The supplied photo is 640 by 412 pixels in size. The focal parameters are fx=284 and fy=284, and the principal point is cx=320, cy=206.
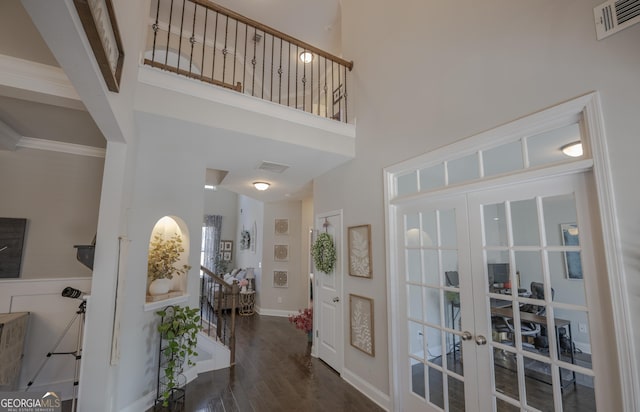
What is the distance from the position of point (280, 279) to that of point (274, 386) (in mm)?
3718

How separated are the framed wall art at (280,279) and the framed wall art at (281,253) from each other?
299 millimetres

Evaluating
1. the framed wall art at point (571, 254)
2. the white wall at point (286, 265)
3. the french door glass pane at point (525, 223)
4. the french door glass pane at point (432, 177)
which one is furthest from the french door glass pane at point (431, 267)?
the white wall at point (286, 265)

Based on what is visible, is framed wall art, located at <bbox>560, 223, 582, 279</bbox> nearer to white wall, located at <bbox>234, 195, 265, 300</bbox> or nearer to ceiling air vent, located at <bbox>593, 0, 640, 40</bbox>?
ceiling air vent, located at <bbox>593, 0, 640, 40</bbox>

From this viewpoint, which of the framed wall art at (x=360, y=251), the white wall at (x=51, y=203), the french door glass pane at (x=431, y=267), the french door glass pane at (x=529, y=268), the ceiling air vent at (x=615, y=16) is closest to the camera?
the ceiling air vent at (x=615, y=16)

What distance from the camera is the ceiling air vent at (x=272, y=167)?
4.05 metres

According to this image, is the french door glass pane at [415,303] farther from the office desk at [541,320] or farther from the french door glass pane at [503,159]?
the french door glass pane at [503,159]

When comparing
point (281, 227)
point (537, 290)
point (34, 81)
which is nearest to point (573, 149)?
point (537, 290)

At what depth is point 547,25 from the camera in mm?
1882

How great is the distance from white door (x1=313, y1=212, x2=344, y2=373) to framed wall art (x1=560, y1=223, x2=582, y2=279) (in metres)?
2.47

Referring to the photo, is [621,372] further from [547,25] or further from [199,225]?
[199,225]

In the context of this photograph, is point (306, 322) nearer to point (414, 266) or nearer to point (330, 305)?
point (330, 305)

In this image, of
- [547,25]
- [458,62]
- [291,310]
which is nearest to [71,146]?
[458,62]

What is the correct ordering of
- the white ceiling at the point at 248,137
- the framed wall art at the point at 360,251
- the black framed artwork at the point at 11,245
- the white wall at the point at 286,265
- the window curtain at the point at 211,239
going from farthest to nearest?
the window curtain at the point at 211,239, the white wall at the point at 286,265, the framed wall art at the point at 360,251, the black framed artwork at the point at 11,245, the white ceiling at the point at 248,137

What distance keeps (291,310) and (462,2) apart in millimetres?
6476
